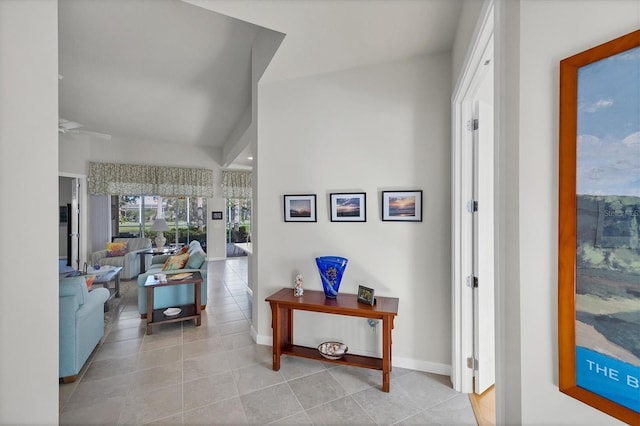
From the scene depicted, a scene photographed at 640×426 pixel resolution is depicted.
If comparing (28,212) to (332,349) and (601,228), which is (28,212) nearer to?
(601,228)

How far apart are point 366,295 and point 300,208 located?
106 centimetres

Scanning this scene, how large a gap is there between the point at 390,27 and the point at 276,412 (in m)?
2.91

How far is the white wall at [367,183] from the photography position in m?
2.34

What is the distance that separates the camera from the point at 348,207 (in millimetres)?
2604

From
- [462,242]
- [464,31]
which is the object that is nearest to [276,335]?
[462,242]

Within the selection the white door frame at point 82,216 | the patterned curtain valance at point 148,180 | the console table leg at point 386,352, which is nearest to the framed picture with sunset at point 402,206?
the console table leg at point 386,352

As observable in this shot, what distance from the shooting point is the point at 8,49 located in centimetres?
114

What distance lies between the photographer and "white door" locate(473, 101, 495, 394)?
2.08m

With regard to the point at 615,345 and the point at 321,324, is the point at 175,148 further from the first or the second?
the point at 615,345

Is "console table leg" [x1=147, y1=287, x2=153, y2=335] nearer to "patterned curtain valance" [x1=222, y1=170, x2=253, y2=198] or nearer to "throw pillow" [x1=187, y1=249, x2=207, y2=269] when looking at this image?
"throw pillow" [x1=187, y1=249, x2=207, y2=269]

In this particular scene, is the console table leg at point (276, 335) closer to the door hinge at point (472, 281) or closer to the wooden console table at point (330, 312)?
the wooden console table at point (330, 312)

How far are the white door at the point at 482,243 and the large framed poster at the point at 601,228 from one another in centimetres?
138

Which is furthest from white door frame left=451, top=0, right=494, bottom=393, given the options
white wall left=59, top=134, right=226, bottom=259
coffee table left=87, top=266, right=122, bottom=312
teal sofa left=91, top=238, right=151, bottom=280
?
white wall left=59, top=134, right=226, bottom=259

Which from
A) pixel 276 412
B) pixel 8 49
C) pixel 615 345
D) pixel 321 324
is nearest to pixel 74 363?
pixel 276 412
